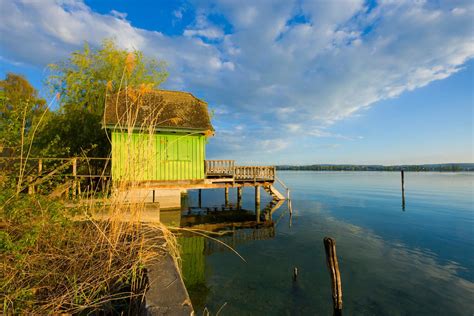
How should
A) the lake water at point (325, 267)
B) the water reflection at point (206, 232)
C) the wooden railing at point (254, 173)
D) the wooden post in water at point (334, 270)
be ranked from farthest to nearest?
the wooden railing at point (254, 173) → the water reflection at point (206, 232) → the lake water at point (325, 267) → the wooden post in water at point (334, 270)

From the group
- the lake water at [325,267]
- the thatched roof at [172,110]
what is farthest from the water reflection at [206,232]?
the thatched roof at [172,110]

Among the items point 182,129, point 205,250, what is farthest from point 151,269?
point 182,129

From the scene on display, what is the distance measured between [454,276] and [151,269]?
10.8 m

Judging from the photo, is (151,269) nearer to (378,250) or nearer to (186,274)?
(186,274)

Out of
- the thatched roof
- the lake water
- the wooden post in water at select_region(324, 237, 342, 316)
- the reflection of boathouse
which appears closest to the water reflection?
the lake water

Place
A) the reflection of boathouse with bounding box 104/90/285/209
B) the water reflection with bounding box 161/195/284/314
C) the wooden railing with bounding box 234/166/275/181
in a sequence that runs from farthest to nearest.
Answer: the wooden railing with bounding box 234/166/275/181 < the reflection of boathouse with bounding box 104/90/285/209 < the water reflection with bounding box 161/195/284/314

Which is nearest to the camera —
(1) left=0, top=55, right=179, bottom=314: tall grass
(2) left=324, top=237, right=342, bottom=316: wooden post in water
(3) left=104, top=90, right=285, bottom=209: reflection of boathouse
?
(1) left=0, top=55, right=179, bottom=314: tall grass

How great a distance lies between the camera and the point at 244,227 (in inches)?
569

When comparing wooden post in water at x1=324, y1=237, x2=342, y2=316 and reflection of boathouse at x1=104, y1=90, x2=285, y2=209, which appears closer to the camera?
wooden post in water at x1=324, y1=237, x2=342, y2=316

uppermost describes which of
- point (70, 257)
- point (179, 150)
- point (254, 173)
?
point (179, 150)

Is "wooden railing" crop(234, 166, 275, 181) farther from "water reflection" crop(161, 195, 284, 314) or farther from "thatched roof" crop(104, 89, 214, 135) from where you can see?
"thatched roof" crop(104, 89, 214, 135)

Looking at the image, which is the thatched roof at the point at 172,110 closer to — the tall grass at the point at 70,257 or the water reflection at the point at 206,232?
the water reflection at the point at 206,232

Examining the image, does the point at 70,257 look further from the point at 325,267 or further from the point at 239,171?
the point at 239,171

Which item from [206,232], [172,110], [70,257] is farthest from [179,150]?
[70,257]
